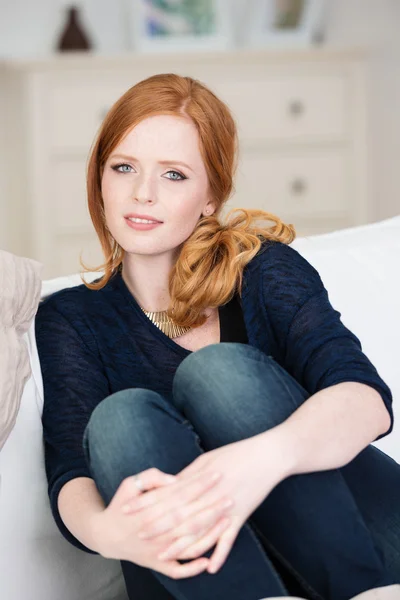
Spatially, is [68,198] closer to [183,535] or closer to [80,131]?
[80,131]

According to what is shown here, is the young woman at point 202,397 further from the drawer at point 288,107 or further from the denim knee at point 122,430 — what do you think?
the drawer at point 288,107

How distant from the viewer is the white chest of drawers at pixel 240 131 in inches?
135

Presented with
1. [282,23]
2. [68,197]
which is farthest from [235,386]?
[282,23]

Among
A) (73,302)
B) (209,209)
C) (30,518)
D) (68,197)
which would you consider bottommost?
(68,197)

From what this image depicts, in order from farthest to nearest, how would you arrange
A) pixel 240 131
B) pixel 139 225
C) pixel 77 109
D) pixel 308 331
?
1. pixel 240 131
2. pixel 77 109
3. pixel 139 225
4. pixel 308 331

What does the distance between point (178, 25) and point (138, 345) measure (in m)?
2.63

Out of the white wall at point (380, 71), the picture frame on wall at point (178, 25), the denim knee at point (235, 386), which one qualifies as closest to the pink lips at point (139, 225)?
the denim knee at point (235, 386)

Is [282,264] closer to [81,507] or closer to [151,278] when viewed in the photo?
[151,278]

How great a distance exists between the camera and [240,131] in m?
3.55

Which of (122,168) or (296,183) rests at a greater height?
(122,168)

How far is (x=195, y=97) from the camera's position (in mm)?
1271

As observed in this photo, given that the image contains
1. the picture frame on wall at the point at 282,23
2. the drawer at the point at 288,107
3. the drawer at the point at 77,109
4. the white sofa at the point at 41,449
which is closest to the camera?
the white sofa at the point at 41,449

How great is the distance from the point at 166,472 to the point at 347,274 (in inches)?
26.2

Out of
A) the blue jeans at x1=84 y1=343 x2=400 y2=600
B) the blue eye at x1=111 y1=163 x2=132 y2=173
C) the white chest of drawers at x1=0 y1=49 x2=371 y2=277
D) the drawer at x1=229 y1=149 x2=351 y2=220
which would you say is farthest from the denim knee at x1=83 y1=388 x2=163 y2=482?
the drawer at x1=229 y1=149 x2=351 y2=220
